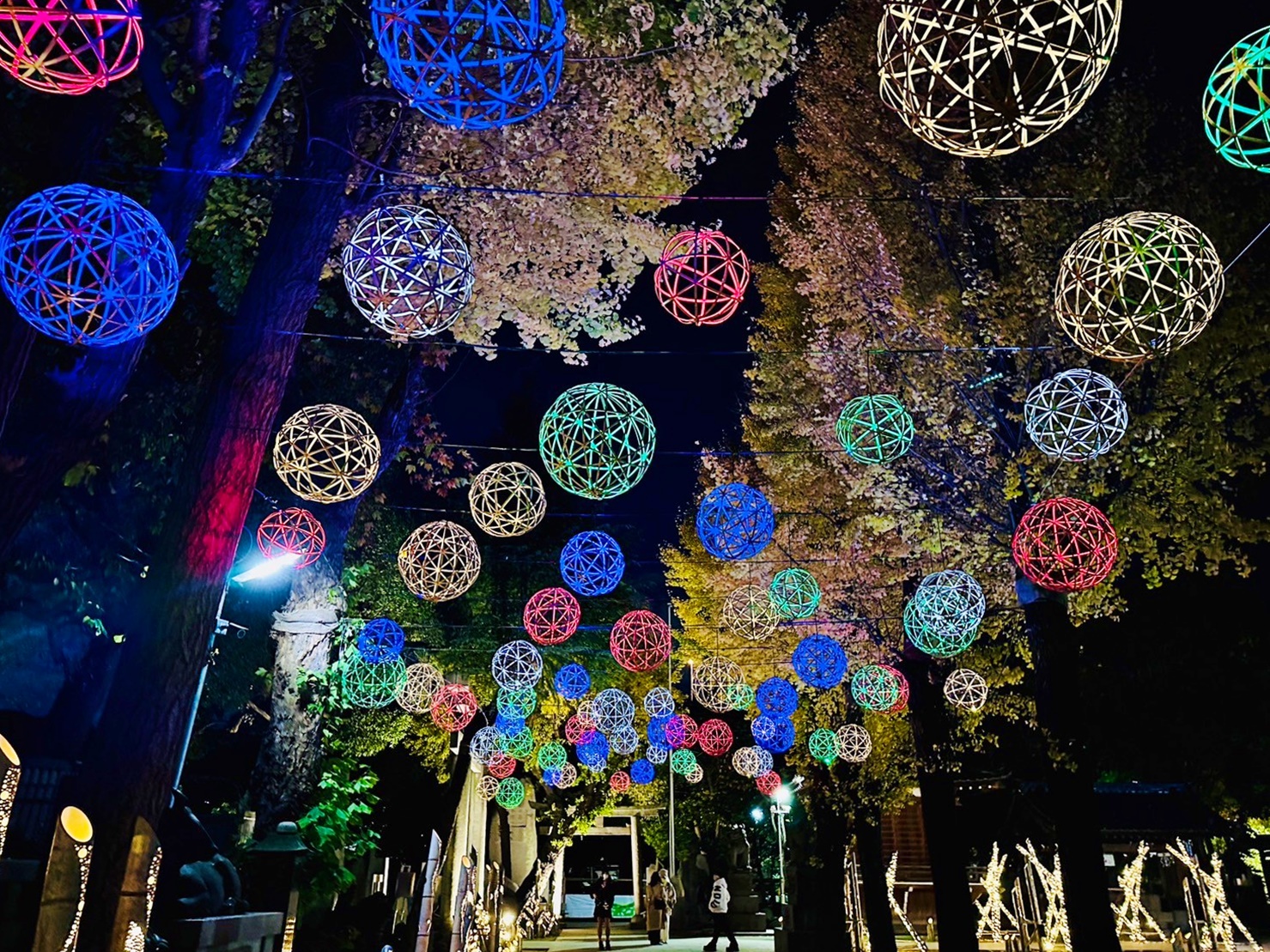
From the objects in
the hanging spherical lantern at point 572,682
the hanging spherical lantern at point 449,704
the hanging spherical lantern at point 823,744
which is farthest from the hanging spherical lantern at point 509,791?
the hanging spherical lantern at point 823,744

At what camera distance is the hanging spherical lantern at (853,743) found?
51.5 feet

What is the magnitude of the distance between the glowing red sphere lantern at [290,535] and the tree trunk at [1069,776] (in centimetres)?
837

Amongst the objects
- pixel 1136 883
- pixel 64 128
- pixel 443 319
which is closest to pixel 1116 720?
pixel 1136 883

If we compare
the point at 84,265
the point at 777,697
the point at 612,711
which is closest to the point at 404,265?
the point at 84,265

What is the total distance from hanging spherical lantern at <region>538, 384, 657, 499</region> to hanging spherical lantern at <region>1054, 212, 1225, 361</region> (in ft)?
11.3

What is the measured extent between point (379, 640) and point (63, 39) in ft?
30.8

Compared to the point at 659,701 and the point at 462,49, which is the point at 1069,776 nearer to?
the point at 659,701

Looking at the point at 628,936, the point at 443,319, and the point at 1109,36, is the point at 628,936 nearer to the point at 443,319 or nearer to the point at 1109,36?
the point at 443,319

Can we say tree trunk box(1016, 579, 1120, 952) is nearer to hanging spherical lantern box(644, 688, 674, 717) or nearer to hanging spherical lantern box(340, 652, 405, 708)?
hanging spherical lantern box(644, 688, 674, 717)

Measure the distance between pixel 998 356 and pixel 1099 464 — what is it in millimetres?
1821

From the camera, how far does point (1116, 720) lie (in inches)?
966

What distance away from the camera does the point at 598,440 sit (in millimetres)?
8047

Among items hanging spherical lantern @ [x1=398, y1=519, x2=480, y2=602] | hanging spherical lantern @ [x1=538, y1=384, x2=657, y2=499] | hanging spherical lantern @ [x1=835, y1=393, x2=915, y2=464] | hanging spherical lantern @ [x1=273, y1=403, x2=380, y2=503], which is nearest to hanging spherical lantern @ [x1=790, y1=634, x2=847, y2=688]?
hanging spherical lantern @ [x1=835, y1=393, x2=915, y2=464]

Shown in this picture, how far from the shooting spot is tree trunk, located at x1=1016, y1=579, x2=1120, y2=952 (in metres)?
9.91
